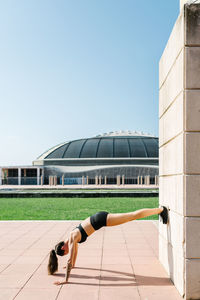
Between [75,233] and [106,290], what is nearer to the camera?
[106,290]

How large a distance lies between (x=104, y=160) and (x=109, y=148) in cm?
442

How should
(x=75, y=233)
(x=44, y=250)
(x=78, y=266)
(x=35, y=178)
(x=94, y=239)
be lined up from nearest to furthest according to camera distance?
(x=75, y=233) < (x=78, y=266) < (x=44, y=250) < (x=94, y=239) < (x=35, y=178)

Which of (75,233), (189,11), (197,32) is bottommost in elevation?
(75,233)

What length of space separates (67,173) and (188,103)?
50.3 m

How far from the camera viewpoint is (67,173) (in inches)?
2131

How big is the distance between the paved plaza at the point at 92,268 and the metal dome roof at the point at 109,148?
48.1 meters

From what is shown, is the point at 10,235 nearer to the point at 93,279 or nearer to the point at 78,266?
the point at 78,266

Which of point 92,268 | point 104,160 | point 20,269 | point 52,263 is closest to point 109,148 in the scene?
point 104,160

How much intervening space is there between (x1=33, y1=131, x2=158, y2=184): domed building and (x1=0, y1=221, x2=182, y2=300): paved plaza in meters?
40.0

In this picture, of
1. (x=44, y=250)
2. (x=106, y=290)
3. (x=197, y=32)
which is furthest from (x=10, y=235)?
(x=197, y=32)

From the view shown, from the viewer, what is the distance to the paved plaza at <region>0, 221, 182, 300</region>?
15.2 ft

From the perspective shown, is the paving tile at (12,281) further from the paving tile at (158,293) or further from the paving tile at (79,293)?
the paving tile at (158,293)

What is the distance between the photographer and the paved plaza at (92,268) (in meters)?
4.64

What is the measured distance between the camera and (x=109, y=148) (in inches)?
2327
